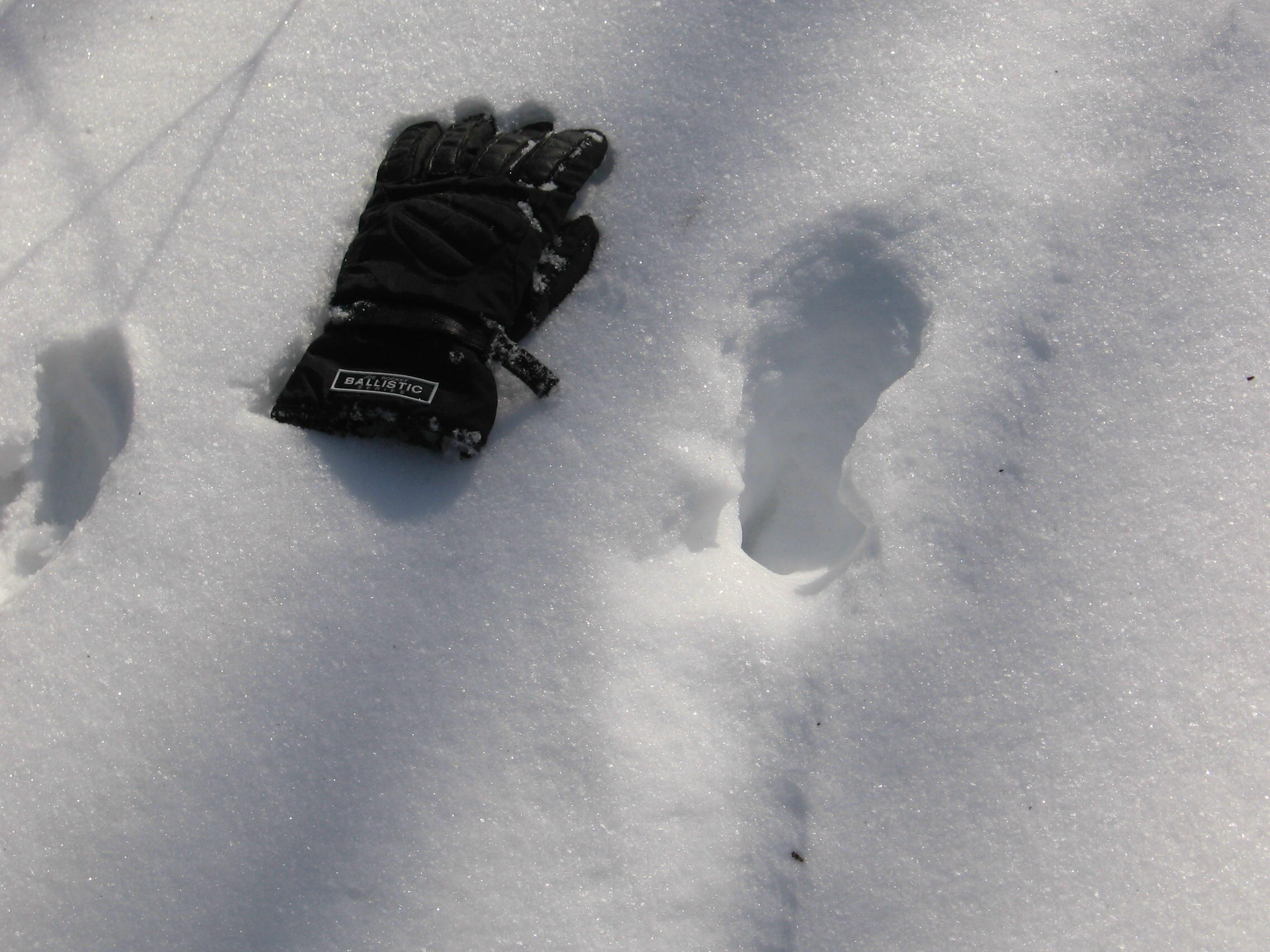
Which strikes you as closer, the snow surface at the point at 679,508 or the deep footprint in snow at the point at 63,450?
the snow surface at the point at 679,508

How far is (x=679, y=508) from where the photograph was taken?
52.6 inches

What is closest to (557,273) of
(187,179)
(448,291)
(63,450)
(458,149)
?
(448,291)

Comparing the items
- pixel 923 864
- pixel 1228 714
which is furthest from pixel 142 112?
pixel 1228 714

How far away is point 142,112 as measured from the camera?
1.61 meters

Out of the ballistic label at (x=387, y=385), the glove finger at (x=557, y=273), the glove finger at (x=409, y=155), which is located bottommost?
the ballistic label at (x=387, y=385)

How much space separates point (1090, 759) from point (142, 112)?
215 centimetres

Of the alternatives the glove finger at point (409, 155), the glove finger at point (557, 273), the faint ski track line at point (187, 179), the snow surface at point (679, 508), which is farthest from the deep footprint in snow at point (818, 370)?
the faint ski track line at point (187, 179)

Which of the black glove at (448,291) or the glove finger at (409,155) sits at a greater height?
the glove finger at (409,155)

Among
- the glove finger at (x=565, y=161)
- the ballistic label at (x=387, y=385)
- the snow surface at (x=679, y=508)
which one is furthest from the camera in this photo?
the glove finger at (x=565, y=161)

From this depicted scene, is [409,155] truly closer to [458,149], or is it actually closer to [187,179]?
[458,149]

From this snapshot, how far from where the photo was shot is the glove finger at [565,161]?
1433 millimetres

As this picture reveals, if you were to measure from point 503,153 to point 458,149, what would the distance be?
93 millimetres

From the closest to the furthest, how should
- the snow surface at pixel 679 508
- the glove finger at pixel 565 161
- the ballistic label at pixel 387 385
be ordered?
the snow surface at pixel 679 508
the ballistic label at pixel 387 385
the glove finger at pixel 565 161

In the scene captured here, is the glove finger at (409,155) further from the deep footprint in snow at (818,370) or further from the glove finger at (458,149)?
the deep footprint in snow at (818,370)
